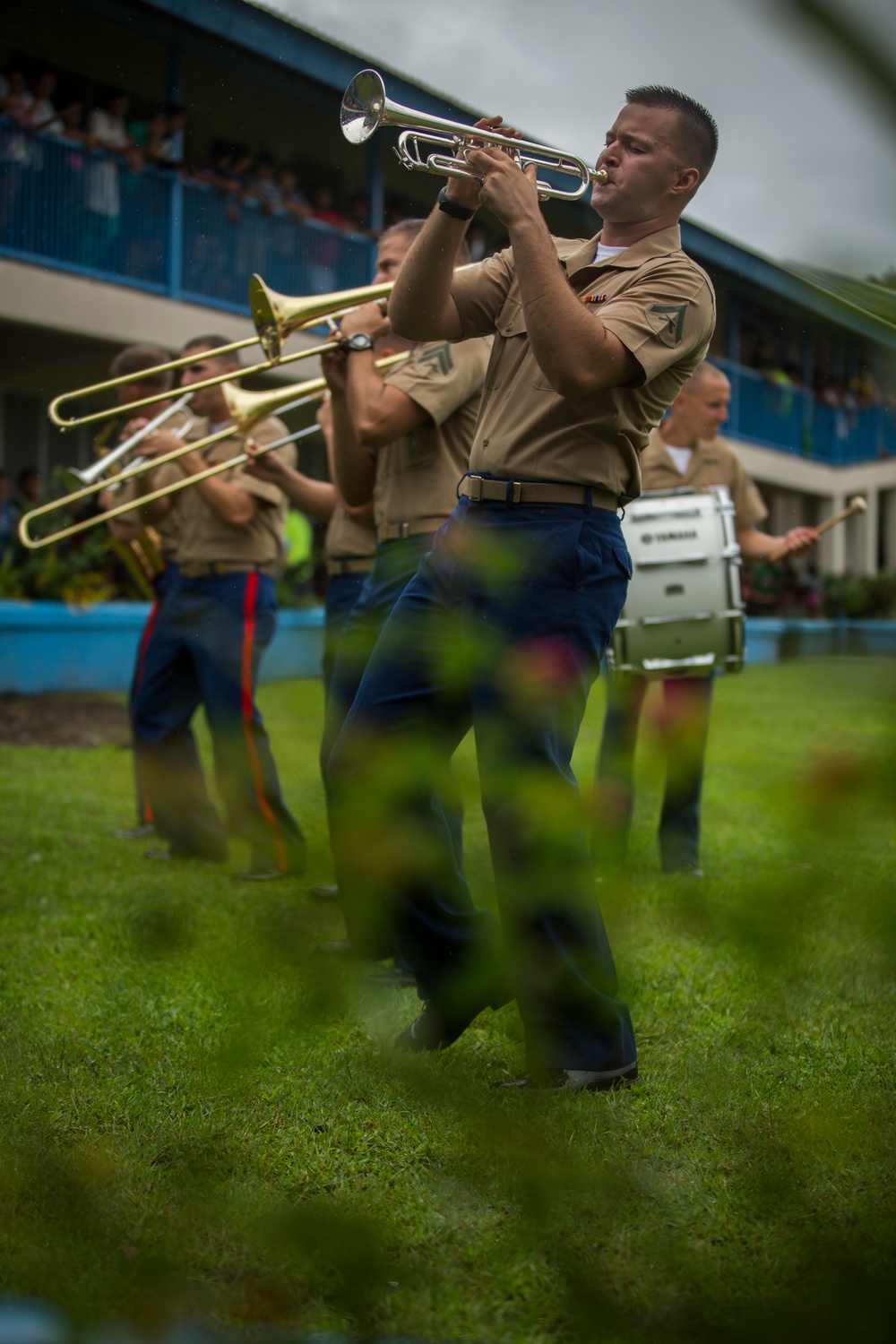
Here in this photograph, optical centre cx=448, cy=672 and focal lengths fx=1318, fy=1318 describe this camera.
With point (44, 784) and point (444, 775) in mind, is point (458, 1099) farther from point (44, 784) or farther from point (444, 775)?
point (44, 784)

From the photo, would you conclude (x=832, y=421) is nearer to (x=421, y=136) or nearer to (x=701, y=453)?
(x=421, y=136)

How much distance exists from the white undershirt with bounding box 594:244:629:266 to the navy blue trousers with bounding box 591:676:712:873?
1840mm

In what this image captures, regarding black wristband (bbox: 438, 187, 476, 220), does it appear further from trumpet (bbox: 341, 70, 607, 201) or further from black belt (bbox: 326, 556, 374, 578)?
black belt (bbox: 326, 556, 374, 578)

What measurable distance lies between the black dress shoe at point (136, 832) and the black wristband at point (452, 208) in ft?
11.6

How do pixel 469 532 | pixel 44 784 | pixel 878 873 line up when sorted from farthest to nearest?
pixel 44 784 → pixel 469 532 → pixel 878 873

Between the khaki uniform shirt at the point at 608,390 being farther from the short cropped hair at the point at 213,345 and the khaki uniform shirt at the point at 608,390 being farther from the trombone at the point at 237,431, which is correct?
the short cropped hair at the point at 213,345

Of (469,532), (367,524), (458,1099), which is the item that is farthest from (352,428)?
(458,1099)

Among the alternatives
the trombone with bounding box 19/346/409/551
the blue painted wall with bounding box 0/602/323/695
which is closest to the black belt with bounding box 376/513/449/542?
the trombone with bounding box 19/346/409/551

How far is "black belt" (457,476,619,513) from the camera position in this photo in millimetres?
2445

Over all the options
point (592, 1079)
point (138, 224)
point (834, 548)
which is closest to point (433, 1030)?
point (592, 1079)

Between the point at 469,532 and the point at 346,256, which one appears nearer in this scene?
the point at 469,532

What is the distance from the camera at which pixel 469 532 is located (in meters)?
0.94

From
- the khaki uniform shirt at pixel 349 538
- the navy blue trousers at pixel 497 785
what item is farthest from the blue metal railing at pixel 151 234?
the navy blue trousers at pixel 497 785

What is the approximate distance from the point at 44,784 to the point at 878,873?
6.33 m
